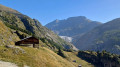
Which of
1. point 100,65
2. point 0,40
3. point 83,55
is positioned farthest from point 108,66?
point 0,40

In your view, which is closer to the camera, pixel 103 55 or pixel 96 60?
pixel 103 55

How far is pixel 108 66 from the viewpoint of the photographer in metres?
135

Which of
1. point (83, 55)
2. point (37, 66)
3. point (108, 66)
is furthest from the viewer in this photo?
point (83, 55)

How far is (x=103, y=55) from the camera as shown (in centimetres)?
14062

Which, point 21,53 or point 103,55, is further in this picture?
point 103,55

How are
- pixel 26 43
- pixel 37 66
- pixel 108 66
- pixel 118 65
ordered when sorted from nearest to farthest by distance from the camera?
pixel 37 66
pixel 26 43
pixel 118 65
pixel 108 66

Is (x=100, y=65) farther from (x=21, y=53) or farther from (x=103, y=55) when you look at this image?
(x=21, y=53)

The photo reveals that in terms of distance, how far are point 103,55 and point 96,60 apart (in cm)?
1373

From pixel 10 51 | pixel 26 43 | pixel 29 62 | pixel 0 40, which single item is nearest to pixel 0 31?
pixel 0 40

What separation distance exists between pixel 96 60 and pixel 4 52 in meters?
135

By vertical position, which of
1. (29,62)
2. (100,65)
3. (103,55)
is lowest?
(100,65)

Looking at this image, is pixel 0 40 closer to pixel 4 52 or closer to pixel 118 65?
pixel 4 52

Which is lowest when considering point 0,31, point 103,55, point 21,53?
point 103,55

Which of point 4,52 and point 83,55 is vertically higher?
point 4,52
